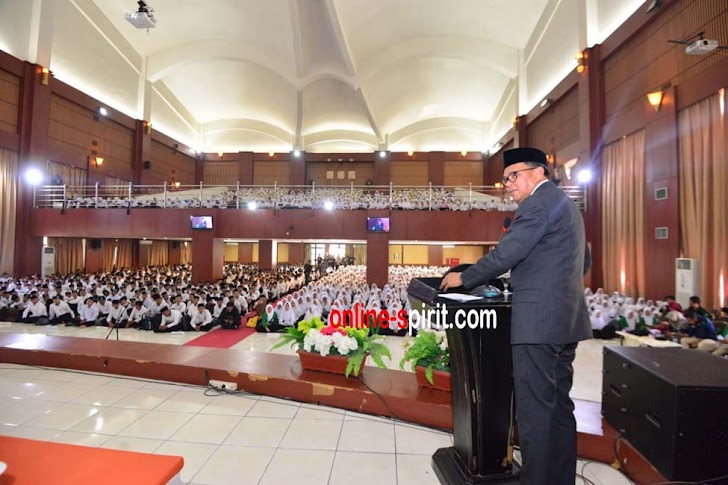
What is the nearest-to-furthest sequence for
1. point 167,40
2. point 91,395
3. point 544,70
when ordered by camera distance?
point 91,395, point 544,70, point 167,40

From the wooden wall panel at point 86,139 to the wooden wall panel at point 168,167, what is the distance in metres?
1.48

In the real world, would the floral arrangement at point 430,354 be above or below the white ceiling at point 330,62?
below

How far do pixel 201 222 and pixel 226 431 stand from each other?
1151 cm

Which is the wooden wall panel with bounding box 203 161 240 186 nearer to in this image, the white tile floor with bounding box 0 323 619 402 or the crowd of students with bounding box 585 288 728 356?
the white tile floor with bounding box 0 323 619 402

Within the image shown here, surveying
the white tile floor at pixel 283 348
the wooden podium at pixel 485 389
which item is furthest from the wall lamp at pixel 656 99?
Answer: the wooden podium at pixel 485 389

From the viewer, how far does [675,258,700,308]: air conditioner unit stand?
8.27 meters

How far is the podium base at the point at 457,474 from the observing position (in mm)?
1983

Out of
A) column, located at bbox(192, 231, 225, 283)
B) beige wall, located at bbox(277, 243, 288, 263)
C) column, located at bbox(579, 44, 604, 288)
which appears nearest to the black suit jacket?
column, located at bbox(579, 44, 604, 288)

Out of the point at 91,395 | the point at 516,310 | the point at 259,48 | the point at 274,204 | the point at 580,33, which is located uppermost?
the point at 259,48

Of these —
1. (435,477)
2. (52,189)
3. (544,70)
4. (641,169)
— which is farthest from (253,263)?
(435,477)

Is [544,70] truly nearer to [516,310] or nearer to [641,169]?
[641,169]

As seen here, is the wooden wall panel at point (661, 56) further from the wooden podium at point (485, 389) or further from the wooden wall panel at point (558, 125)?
the wooden podium at point (485, 389)

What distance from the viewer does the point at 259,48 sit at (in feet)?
63.1

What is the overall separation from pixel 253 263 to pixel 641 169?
977 inches
